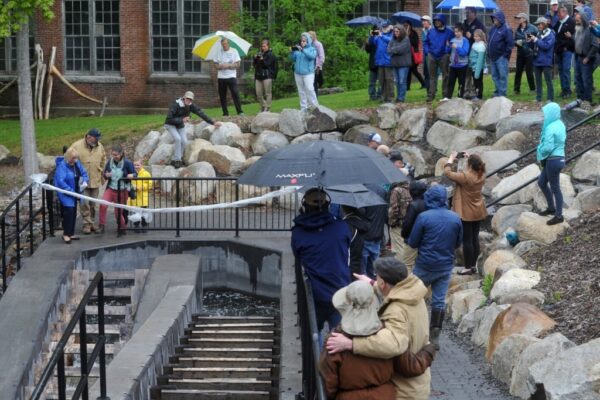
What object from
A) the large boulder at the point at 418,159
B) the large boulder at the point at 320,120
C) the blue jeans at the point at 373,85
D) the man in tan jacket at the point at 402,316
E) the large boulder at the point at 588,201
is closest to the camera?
the man in tan jacket at the point at 402,316

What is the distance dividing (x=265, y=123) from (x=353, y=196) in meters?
12.4

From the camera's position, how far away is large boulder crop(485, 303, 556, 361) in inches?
431

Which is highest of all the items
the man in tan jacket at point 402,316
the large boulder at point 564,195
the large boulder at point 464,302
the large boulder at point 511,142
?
the large boulder at point 511,142

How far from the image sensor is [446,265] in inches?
461

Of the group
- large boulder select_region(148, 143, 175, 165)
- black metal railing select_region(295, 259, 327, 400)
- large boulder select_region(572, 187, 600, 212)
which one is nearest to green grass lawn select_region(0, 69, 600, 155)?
large boulder select_region(148, 143, 175, 165)

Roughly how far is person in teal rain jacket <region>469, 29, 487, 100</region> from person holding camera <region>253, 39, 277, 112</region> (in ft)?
16.8

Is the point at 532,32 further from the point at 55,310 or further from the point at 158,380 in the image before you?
the point at 158,380

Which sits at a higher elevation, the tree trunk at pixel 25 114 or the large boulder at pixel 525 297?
the tree trunk at pixel 25 114

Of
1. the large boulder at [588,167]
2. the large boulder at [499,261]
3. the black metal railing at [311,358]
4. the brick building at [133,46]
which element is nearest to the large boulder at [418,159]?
the large boulder at [588,167]

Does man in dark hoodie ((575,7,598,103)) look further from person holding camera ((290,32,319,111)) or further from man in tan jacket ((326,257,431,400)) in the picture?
man in tan jacket ((326,257,431,400))

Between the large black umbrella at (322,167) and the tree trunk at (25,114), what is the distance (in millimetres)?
14000

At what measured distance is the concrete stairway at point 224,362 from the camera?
1084 centimetres

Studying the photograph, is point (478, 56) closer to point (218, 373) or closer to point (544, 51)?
point (544, 51)

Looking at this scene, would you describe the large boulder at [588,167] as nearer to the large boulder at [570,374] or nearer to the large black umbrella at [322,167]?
the large black umbrella at [322,167]
